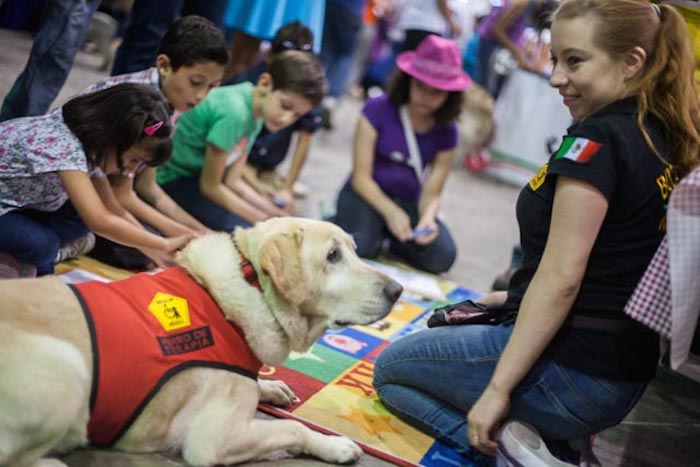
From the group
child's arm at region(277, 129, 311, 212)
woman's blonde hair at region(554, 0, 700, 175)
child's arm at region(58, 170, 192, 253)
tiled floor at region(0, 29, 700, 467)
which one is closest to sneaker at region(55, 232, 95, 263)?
child's arm at region(58, 170, 192, 253)

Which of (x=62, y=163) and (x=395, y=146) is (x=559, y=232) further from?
(x=395, y=146)

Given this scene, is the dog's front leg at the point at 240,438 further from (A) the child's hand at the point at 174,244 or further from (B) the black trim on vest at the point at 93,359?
(A) the child's hand at the point at 174,244

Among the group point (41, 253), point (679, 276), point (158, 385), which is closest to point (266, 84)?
point (41, 253)

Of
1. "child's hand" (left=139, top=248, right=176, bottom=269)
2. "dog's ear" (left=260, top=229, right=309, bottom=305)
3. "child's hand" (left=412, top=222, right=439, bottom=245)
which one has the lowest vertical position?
"child's hand" (left=139, top=248, right=176, bottom=269)

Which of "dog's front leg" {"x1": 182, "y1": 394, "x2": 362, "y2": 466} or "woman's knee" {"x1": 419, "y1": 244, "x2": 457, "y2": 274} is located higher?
"dog's front leg" {"x1": 182, "y1": 394, "x2": 362, "y2": 466}

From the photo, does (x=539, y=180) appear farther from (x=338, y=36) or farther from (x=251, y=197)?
(x=338, y=36)

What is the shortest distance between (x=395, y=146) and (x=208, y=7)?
52.8 inches

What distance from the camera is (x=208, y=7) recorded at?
14.0 feet

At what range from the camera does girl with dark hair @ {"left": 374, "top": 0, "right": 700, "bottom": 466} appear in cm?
197

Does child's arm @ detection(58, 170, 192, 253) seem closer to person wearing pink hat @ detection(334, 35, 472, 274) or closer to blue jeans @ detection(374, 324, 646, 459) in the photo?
blue jeans @ detection(374, 324, 646, 459)

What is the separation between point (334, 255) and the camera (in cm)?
213

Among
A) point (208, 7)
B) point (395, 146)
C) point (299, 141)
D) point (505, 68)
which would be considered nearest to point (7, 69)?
point (208, 7)

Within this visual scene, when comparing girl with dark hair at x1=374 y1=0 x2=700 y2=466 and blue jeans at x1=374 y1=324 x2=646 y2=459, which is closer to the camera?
girl with dark hair at x1=374 y1=0 x2=700 y2=466

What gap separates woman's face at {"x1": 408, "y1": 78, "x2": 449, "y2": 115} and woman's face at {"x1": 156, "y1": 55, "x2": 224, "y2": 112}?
136 cm
